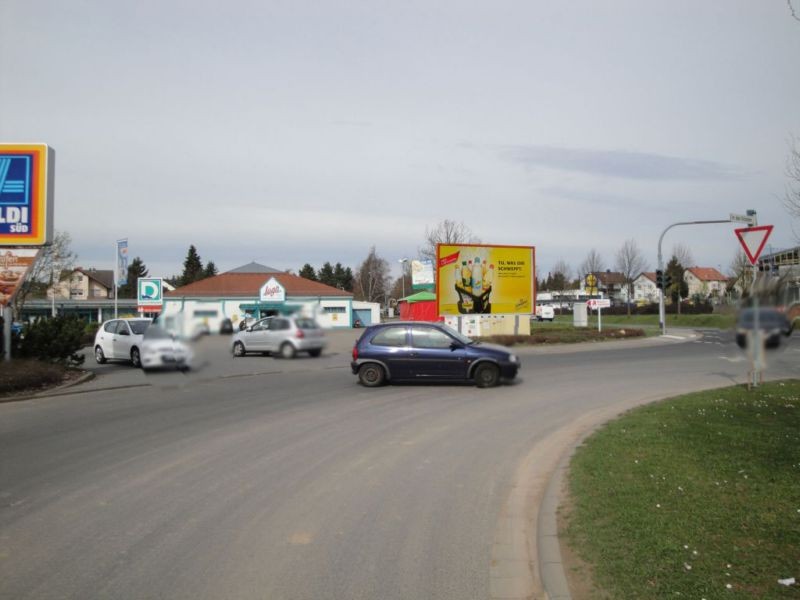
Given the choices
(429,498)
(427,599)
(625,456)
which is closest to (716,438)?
(625,456)

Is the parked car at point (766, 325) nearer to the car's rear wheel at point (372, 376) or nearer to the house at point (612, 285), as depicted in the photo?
the house at point (612, 285)

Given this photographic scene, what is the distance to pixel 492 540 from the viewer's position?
8383 mm

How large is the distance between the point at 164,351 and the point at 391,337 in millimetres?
3802

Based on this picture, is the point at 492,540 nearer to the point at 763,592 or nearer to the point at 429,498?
the point at 429,498

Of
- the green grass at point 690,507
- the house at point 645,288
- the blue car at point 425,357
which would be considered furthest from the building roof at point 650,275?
the green grass at point 690,507

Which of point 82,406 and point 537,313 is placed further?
point 82,406

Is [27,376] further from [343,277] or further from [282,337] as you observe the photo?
[282,337]

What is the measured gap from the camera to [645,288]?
365 centimetres

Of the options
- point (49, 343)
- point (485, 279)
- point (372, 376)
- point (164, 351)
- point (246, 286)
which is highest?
point (485, 279)

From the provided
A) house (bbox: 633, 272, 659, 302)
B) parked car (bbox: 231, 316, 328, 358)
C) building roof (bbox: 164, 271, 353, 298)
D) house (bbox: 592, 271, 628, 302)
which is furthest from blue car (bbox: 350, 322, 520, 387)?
parked car (bbox: 231, 316, 328, 358)

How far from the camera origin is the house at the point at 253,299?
1.13 m

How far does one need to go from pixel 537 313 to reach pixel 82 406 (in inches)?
636

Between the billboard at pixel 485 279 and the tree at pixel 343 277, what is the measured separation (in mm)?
1053

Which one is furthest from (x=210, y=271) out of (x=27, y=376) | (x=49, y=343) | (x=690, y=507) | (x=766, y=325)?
(x=49, y=343)
